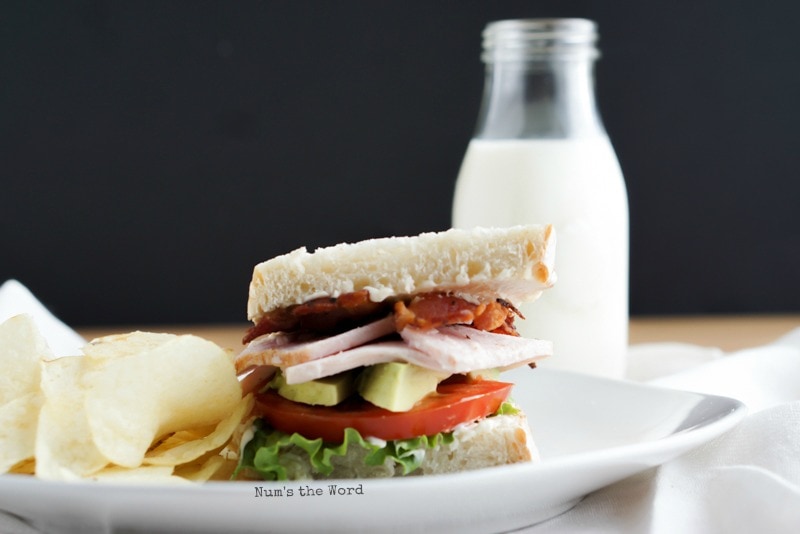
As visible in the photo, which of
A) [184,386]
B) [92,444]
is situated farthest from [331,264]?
[92,444]

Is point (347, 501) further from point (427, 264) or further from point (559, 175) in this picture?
point (559, 175)

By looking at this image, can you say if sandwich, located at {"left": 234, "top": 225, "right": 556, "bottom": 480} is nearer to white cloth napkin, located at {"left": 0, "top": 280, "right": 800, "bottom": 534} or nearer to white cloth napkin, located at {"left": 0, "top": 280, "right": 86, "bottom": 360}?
white cloth napkin, located at {"left": 0, "top": 280, "right": 800, "bottom": 534}

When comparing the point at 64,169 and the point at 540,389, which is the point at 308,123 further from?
the point at 540,389

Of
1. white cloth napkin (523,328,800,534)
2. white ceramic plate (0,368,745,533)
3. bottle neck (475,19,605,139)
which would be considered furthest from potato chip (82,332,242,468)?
bottle neck (475,19,605,139)

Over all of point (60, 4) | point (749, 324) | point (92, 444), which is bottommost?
point (749, 324)

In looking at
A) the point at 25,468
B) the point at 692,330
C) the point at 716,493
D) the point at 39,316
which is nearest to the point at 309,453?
the point at 25,468

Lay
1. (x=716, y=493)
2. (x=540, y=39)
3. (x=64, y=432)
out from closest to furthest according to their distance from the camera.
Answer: (x=64, y=432)
(x=716, y=493)
(x=540, y=39)
